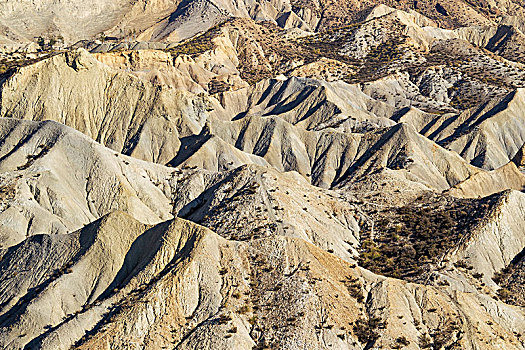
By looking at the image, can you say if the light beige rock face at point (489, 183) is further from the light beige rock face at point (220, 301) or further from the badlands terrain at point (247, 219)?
the light beige rock face at point (220, 301)

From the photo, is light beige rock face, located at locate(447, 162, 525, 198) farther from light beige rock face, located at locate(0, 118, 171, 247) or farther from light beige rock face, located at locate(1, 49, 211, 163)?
light beige rock face, located at locate(1, 49, 211, 163)

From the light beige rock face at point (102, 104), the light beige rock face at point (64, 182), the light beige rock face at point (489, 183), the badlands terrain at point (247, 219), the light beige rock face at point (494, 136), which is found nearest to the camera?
the badlands terrain at point (247, 219)

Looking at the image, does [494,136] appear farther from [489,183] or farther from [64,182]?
[64,182]

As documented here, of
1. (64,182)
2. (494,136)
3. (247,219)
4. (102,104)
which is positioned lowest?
(102,104)

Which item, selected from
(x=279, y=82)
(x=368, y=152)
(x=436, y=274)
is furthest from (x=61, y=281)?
(x=279, y=82)

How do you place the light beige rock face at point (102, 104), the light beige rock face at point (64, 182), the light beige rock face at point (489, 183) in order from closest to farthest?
the light beige rock face at point (64, 182) → the light beige rock face at point (489, 183) → the light beige rock face at point (102, 104)

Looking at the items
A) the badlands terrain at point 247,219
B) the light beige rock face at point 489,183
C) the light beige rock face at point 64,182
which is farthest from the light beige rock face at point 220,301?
the light beige rock face at point 489,183

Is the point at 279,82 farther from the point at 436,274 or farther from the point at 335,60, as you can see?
the point at 436,274

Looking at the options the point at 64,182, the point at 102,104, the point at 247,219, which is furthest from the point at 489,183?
the point at 102,104
